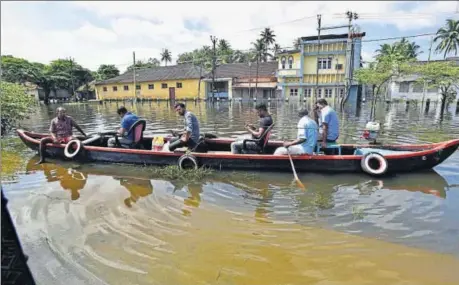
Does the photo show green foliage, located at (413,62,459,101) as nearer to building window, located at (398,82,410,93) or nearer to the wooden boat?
the wooden boat

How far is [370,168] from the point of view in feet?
21.7

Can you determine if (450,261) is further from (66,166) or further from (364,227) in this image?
(66,166)

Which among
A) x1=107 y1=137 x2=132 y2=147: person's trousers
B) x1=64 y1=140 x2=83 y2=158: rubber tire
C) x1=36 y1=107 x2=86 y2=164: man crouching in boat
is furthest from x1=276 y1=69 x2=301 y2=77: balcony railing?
x1=64 y1=140 x2=83 y2=158: rubber tire

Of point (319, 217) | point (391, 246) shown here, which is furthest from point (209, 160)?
point (391, 246)

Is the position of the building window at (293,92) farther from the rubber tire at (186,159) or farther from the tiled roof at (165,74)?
the rubber tire at (186,159)

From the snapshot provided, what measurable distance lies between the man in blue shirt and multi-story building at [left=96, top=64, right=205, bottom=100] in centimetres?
3525

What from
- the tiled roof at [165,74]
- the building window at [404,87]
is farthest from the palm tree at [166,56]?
the building window at [404,87]

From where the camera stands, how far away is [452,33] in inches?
1645

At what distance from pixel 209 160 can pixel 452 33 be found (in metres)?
48.3

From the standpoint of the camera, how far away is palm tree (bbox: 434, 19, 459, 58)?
→ 1642 inches

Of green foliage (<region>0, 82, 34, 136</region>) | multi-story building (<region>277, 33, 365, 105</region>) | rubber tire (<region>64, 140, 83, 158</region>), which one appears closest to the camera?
rubber tire (<region>64, 140, 83, 158</region>)

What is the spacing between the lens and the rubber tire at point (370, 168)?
21.4 feet

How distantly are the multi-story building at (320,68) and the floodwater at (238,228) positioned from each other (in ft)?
91.5

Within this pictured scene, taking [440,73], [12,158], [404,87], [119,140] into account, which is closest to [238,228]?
[119,140]
